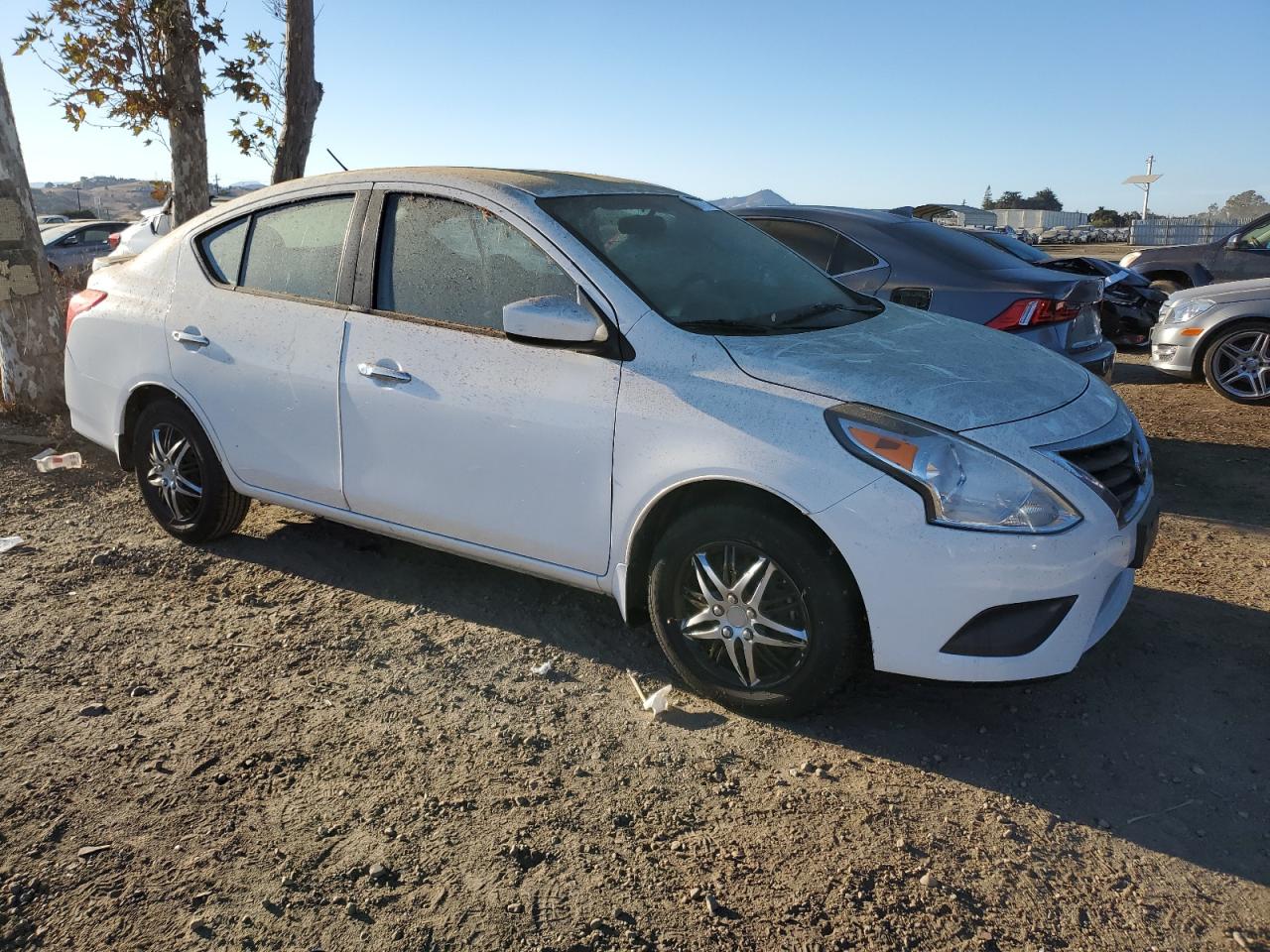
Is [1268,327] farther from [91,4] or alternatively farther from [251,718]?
[91,4]

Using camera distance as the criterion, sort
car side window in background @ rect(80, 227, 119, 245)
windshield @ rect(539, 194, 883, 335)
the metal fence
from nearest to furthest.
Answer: windshield @ rect(539, 194, 883, 335) → car side window in background @ rect(80, 227, 119, 245) → the metal fence

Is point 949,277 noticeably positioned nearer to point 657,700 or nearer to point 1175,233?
point 657,700

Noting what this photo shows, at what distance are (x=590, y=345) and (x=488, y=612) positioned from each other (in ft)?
4.61

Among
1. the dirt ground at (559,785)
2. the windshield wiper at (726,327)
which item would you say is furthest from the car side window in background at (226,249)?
the windshield wiper at (726,327)

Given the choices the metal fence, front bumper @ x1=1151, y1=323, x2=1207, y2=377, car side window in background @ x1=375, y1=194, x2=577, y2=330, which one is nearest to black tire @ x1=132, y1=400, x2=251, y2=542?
car side window in background @ x1=375, y1=194, x2=577, y2=330

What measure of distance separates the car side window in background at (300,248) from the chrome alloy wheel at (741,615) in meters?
1.97

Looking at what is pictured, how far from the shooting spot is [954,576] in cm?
290

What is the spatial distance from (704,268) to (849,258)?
2.90 metres

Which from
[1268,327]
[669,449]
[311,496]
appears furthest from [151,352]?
[1268,327]

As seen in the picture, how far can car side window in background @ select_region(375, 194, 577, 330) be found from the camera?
3662 millimetres

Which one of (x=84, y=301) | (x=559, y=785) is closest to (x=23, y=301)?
(x=84, y=301)

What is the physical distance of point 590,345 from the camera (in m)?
3.42

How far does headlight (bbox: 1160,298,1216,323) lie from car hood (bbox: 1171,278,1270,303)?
44 mm

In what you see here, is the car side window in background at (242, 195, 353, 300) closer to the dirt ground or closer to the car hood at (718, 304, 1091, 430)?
the dirt ground
